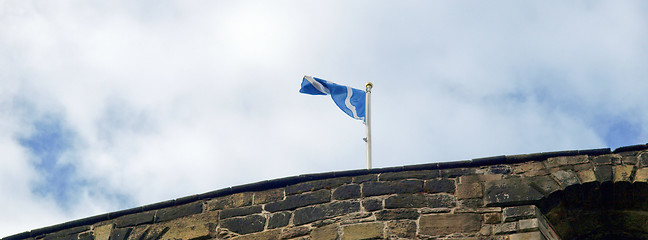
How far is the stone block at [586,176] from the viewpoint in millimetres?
8203

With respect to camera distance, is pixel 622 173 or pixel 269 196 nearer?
pixel 622 173

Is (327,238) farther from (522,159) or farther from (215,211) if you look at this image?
(522,159)

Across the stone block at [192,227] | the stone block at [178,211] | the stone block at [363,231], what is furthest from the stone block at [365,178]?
the stone block at [178,211]

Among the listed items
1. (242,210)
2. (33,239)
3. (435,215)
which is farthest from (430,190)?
(33,239)

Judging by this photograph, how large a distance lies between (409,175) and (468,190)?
0.55 metres

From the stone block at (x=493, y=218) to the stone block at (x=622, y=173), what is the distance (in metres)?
1.03

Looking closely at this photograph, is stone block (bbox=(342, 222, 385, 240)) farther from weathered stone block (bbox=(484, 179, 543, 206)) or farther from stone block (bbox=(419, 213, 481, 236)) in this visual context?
weathered stone block (bbox=(484, 179, 543, 206))

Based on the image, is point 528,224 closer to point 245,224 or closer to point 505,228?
point 505,228

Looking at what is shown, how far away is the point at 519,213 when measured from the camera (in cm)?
810

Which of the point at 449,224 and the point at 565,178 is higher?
the point at 565,178

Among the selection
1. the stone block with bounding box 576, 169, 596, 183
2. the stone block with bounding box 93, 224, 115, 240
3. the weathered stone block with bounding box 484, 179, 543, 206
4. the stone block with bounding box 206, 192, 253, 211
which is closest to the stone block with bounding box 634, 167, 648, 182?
the stone block with bounding box 576, 169, 596, 183

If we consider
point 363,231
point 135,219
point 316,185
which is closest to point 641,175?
point 363,231

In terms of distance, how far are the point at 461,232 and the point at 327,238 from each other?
114cm

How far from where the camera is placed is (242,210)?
350 inches
